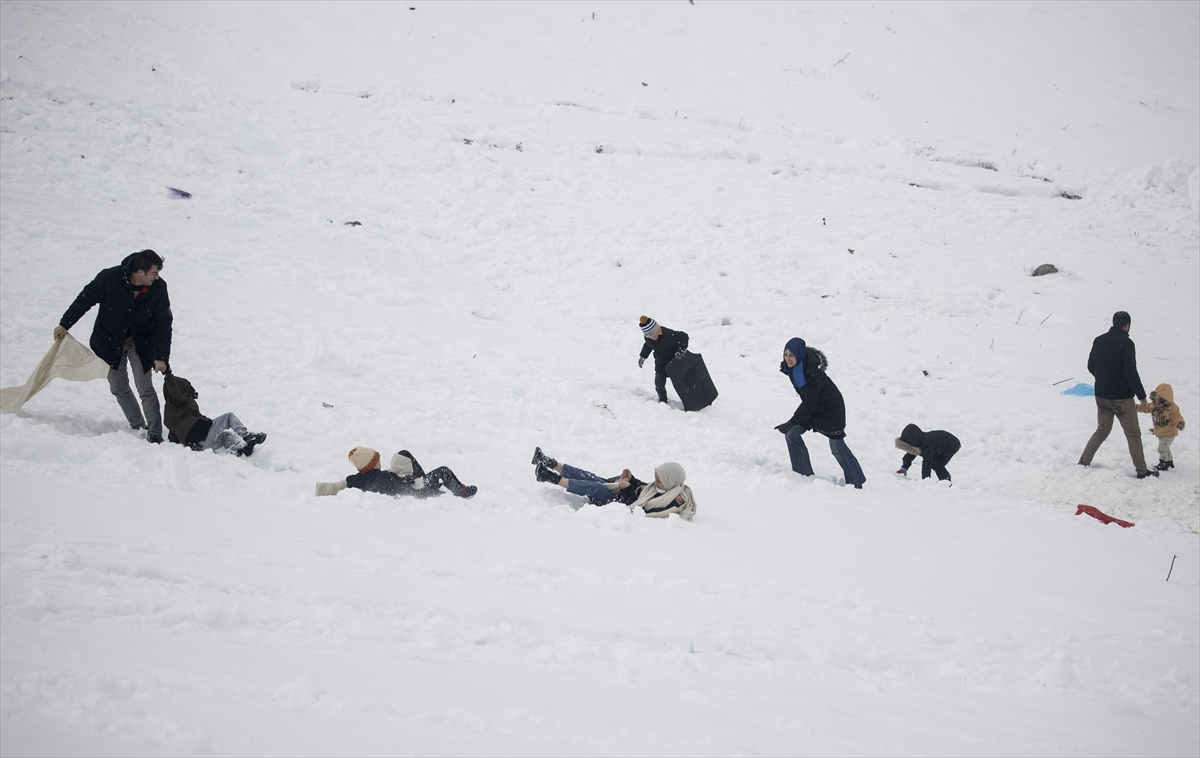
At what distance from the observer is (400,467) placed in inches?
235

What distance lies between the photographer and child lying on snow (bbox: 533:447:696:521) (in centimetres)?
620

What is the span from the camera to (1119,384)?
8758 mm

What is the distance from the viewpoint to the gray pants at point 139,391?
6.23m

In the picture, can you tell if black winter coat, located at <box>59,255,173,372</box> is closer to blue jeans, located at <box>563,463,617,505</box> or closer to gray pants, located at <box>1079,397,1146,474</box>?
blue jeans, located at <box>563,463,617,505</box>

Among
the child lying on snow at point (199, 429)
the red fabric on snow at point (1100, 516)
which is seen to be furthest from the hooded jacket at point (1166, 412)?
the child lying on snow at point (199, 429)

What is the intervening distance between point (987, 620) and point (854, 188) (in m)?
14.7

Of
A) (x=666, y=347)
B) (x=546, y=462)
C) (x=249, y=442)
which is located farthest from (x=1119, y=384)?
(x=249, y=442)

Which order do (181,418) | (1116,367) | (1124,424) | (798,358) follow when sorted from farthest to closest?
1. (1124,424)
2. (1116,367)
3. (798,358)
4. (181,418)

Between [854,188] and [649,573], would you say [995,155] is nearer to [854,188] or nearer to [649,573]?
[854,188]

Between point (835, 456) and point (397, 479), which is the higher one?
point (835, 456)

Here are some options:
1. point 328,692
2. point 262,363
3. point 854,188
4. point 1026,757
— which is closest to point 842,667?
point 1026,757

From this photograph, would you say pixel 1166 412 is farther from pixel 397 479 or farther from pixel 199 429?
pixel 199 429

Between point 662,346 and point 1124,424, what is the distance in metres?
6.04

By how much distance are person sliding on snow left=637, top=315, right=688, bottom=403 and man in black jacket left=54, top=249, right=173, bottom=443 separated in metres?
5.89
